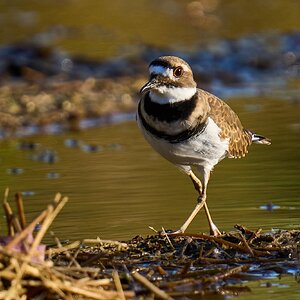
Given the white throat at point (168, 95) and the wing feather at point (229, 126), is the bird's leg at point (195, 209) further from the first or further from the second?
the white throat at point (168, 95)

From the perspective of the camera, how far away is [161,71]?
7.71 meters

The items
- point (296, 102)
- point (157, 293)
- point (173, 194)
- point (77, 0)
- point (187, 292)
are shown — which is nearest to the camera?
point (157, 293)

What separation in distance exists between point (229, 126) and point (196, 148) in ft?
2.11

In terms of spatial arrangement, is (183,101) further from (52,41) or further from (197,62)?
(52,41)

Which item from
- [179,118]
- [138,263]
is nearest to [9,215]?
[138,263]

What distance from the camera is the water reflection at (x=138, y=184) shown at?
8.59 metres

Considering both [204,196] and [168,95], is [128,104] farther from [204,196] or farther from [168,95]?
[168,95]

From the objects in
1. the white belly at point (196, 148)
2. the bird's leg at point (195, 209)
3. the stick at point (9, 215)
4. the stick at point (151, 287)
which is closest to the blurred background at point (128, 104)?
the bird's leg at point (195, 209)

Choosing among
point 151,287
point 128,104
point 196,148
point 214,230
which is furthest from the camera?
point 128,104

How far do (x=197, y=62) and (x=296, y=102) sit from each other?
4.01 meters

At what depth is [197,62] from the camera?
1875 cm

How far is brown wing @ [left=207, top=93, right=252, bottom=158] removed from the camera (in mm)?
8125

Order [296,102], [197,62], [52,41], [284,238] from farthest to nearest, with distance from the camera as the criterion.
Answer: [52,41]
[197,62]
[296,102]
[284,238]

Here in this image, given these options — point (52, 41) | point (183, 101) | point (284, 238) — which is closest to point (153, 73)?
point (183, 101)
